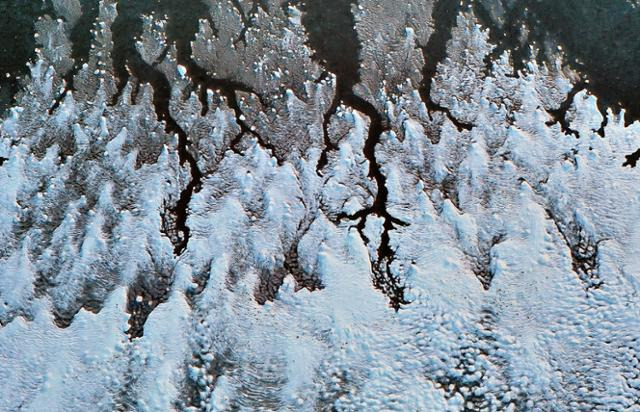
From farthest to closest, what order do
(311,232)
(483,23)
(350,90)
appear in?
1. (483,23)
2. (350,90)
3. (311,232)

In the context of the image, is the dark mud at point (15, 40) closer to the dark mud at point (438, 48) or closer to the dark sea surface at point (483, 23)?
the dark sea surface at point (483, 23)

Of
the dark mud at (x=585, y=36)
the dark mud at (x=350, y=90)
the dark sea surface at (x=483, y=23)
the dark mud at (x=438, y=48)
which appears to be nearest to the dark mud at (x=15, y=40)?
the dark sea surface at (x=483, y=23)

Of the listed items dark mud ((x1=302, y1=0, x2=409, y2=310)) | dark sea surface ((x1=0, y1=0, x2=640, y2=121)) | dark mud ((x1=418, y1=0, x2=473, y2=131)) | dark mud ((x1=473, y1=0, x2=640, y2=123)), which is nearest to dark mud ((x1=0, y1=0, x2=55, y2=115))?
dark sea surface ((x1=0, y1=0, x2=640, y2=121))

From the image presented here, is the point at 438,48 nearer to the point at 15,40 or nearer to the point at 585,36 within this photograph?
the point at 585,36

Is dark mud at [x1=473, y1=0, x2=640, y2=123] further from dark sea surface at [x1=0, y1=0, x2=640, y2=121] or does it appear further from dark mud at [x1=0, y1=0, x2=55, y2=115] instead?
dark mud at [x1=0, y1=0, x2=55, y2=115]

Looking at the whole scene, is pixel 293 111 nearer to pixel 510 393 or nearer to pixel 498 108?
pixel 498 108

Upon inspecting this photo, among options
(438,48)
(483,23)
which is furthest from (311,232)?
(483,23)
